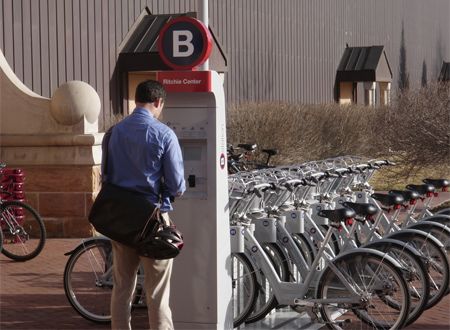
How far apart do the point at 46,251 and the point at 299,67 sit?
61.2 feet

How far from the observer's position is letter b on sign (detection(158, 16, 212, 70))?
5586mm

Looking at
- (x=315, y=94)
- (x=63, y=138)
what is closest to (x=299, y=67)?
(x=315, y=94)

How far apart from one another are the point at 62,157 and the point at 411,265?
20.5 feet

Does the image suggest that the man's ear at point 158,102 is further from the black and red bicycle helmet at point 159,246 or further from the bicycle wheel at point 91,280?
the bicycle wheel at point 91,280

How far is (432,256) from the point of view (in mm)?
6578

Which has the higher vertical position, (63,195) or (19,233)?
(63,195)

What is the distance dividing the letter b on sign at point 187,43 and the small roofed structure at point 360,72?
81.0 ft

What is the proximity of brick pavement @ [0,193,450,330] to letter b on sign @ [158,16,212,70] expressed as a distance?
222 centimetres

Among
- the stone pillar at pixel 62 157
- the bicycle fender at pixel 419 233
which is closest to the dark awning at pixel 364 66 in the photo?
the stone pillar at pixel 62 157

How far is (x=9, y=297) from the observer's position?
724 centimetres

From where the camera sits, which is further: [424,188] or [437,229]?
[424,188]

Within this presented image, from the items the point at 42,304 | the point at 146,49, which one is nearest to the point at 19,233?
the point at 42,304

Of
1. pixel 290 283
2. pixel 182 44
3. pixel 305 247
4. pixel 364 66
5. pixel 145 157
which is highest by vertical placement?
pixel 364 66

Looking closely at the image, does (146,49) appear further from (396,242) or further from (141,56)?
(396,242)
